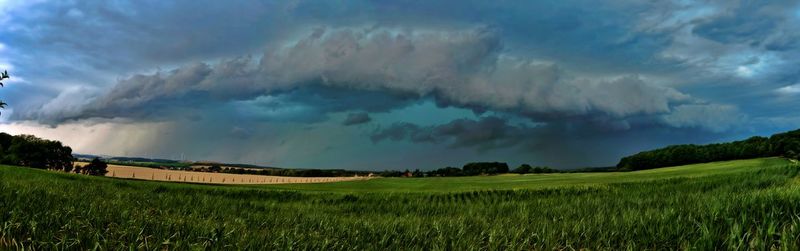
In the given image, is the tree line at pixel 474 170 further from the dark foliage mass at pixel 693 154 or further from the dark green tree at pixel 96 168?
the dark green tree at pixel 96 168

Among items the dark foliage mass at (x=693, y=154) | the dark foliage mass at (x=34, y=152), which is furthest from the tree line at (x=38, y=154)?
the dark foliage mass at (x=693, y=154)

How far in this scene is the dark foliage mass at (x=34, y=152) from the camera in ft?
302

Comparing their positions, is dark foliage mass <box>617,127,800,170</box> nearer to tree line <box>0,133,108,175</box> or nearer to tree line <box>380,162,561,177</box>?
tree line <box>380,162,561,177</box>

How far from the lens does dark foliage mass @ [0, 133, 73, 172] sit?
92000 millimetres

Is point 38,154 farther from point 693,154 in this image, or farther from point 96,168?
point 693,154

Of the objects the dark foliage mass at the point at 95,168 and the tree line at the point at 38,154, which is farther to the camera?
the dark foliage mass at the point at 95,168

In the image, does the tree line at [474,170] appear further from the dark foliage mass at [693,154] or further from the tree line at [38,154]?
the tree line at [38,154]

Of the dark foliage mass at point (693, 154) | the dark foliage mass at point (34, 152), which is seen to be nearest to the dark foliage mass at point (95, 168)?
the dark foliage mass at point (34, 152)

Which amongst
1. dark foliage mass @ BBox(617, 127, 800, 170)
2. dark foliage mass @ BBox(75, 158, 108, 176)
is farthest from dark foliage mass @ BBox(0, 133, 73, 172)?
dark foliage mass @ BBox(617, 127, 800, 170)

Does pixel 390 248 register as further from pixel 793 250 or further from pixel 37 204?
pixel 37 204

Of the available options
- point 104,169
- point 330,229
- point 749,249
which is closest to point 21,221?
point 330,229

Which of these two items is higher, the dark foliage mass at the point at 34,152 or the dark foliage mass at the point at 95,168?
the dark foliage mass at the point at 34,152

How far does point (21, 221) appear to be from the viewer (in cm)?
673

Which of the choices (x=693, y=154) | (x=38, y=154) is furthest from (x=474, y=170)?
(x=38, y=154)
